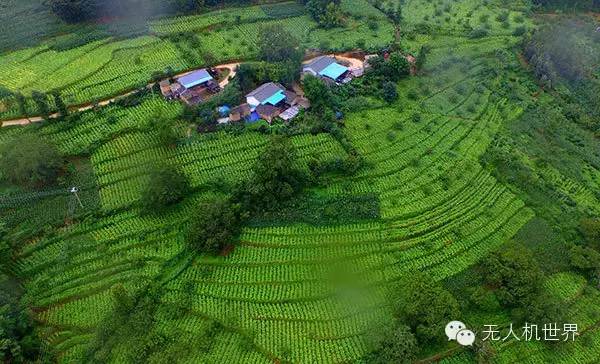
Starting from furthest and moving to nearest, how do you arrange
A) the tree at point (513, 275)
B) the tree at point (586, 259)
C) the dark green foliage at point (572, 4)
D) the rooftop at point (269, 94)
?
the dark green foliage at point (572, 4) → the rooftop at point (269, 94) → the tree at point (586, 259) → the tree at point (513, 275)

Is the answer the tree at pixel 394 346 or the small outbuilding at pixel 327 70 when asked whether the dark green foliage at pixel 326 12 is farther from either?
the tree at pixel 394 346

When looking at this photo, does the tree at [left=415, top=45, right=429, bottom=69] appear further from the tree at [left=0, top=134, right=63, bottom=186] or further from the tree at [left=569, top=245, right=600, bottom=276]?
the tree at [left=0, top=134, right=63, bottom=186]

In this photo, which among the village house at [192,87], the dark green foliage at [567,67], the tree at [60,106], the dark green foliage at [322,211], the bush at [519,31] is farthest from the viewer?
the bush at [519,31]

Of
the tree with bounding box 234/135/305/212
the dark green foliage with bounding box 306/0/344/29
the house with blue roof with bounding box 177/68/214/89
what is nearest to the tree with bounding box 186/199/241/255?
the tree with bounding box 234/135/305/212

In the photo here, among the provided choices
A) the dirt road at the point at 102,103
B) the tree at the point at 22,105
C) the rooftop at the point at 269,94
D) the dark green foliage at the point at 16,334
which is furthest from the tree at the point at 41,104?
the rooftop at the point at 269,94

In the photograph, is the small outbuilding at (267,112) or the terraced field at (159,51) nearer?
the small outbuilding at (267,112)

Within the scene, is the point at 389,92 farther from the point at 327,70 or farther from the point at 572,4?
the point at 572,4

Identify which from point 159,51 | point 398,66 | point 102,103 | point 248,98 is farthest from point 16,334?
point 398,66
